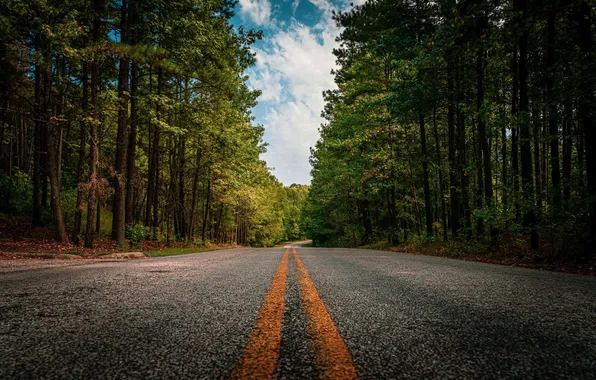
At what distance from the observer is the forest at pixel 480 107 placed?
6906mm

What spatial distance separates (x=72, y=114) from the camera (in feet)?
39.3

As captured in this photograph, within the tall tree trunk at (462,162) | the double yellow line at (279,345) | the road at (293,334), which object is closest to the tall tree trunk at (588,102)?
the tall tree trunk at (462,162)

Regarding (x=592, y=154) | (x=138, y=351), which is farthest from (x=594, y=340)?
(x=592, y=154)

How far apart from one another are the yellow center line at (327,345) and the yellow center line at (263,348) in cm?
18

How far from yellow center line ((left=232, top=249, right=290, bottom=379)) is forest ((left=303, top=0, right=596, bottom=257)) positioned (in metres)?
7.94

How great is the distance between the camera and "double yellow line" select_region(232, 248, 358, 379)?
106cm

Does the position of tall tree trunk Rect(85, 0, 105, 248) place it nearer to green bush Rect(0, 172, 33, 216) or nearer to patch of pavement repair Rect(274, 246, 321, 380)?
green bush Rect(0, 172, 33, 216)

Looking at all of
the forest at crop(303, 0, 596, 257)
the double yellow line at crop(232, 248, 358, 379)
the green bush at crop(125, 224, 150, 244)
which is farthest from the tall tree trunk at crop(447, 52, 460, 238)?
the green bush at crop(125, 224, 150, 244)

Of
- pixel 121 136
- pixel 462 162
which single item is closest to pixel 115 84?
pixel 121 136

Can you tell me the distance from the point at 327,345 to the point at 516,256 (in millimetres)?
9545

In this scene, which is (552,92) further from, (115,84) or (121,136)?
(115,84)

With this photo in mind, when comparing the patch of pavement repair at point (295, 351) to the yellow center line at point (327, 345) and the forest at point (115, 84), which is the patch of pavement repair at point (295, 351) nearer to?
the yellow center line at point (327, 345)

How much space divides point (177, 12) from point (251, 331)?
1407 centimetres

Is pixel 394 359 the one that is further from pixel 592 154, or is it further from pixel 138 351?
pixel 592 154
